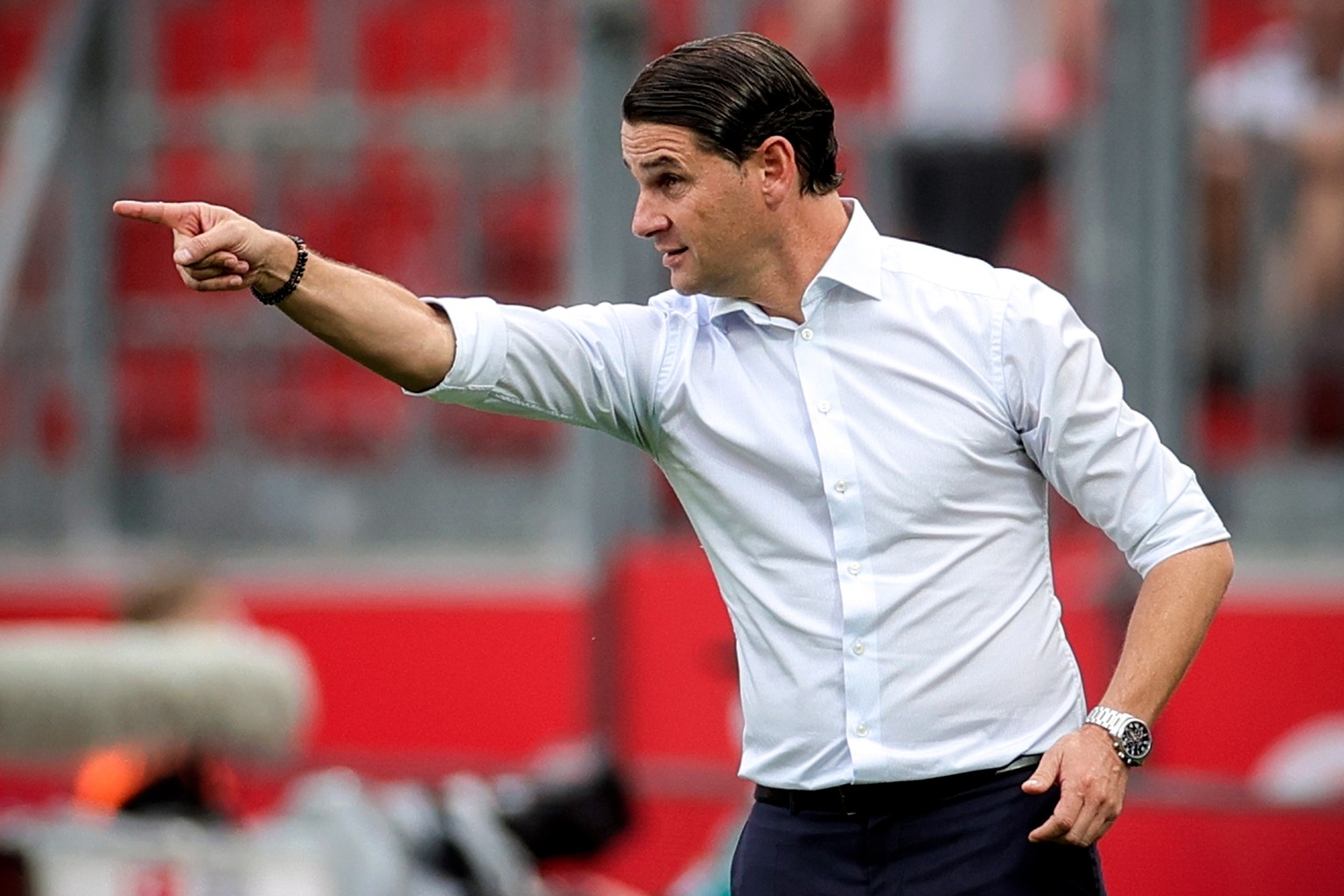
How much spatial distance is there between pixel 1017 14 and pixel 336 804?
11.6 ft

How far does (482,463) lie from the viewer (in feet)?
26.6

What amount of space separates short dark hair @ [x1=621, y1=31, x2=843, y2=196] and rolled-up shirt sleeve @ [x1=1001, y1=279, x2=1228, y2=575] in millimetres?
405

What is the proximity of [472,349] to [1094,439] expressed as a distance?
0.83 m

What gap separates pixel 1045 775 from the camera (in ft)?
8.74

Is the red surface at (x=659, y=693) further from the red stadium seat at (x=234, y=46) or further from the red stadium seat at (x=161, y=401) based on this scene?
the red stadium seat at (x=234, y=46)

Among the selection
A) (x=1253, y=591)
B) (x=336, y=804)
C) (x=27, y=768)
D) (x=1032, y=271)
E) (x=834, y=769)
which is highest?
(x=1032, y=271)

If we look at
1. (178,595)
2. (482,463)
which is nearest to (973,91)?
(482,463)

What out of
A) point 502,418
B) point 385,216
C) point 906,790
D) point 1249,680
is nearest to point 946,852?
point 906,790

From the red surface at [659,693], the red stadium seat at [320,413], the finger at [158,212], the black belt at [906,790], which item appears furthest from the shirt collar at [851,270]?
the red stadium seat at [320,413]

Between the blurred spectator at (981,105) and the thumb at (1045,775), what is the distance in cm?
404

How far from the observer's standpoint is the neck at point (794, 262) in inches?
114

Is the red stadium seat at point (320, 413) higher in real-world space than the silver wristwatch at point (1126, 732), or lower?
lower

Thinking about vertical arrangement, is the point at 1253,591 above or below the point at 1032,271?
below

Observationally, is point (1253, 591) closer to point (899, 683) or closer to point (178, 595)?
point (178, 595)
